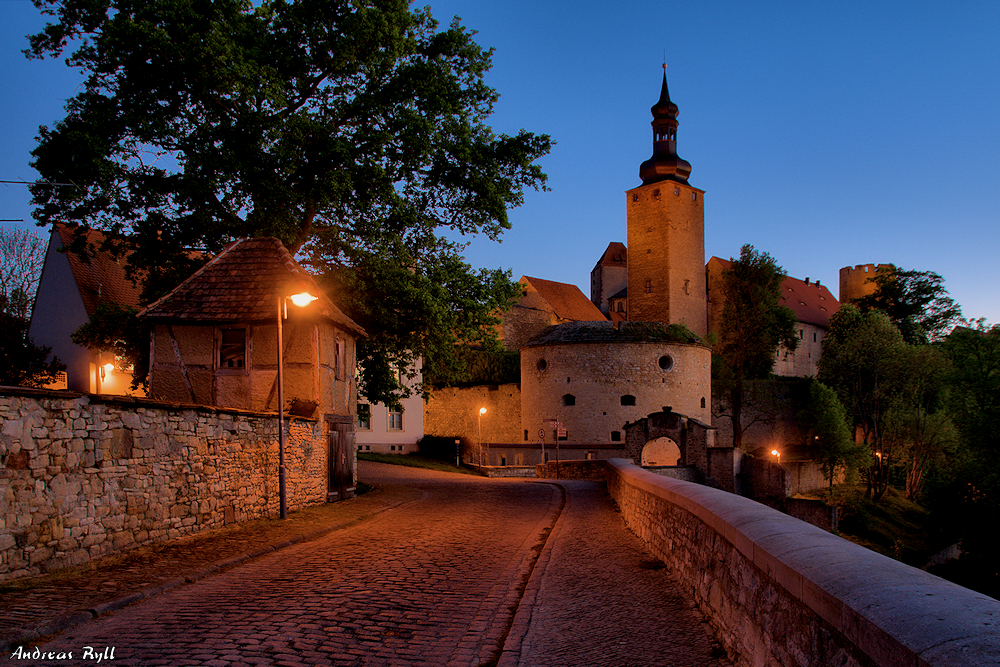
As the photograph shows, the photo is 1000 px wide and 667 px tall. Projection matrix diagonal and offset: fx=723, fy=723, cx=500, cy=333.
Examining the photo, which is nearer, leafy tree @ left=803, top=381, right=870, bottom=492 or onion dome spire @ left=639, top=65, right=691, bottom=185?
leafy tree @ left=803, top=381, right=870, bottom=492

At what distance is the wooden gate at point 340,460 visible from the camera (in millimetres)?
16797

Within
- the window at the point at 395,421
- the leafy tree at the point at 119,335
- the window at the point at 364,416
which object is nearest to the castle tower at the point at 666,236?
the window at the point at 395,421

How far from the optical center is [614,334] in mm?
42281

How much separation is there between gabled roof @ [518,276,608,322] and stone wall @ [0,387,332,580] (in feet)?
190

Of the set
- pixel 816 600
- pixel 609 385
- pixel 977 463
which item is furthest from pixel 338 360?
pixel 609 385

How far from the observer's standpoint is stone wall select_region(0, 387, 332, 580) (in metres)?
7.51

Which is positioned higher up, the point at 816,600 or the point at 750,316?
the point at 750,316

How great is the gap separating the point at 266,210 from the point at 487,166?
6.16 meters

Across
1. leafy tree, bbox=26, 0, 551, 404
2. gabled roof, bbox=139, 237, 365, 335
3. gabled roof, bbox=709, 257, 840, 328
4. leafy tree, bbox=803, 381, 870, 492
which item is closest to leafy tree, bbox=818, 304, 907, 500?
leafy tree, bbox=803, 381, 870, 492

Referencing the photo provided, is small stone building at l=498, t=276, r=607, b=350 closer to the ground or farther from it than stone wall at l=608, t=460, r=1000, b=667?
farther from it

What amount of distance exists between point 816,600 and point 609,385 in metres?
38.6

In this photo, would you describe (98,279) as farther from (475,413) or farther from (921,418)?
(921,418)

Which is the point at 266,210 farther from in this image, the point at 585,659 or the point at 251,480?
the point at 585,659

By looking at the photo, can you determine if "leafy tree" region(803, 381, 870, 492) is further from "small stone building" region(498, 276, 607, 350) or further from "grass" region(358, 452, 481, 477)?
"grass" region(358, 452, 481, 477)
